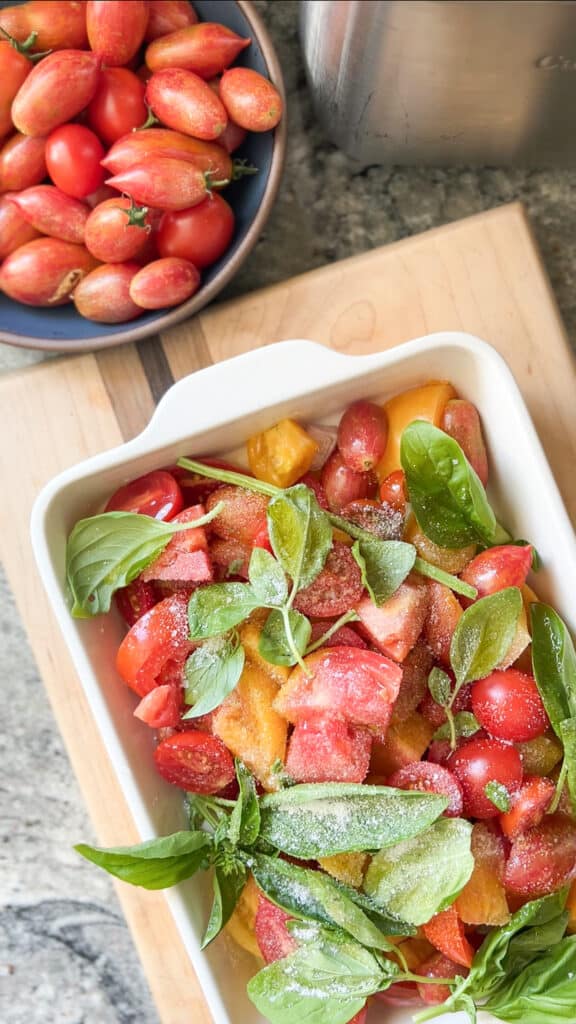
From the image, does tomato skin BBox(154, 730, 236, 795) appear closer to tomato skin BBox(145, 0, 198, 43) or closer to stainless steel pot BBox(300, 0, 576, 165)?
stainless steel pot BBox(300, 0, 576, 165)

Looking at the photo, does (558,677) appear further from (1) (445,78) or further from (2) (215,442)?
(1) (445,78)

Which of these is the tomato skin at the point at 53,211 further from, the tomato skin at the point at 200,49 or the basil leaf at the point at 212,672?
the basil leaf at the point at 212,672

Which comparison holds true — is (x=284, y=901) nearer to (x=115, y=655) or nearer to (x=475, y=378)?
(x=115, y=655)

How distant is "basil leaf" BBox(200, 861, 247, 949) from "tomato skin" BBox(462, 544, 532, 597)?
0.34 metres

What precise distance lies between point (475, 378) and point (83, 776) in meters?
0.60

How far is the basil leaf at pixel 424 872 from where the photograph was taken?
833 millimetres

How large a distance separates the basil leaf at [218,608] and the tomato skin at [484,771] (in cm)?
24

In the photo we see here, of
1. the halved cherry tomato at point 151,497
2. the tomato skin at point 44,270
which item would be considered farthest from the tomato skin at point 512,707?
the tomato skin at point 44,270

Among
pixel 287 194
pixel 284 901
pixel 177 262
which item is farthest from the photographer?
pixel 287 194

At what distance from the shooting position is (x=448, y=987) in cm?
91

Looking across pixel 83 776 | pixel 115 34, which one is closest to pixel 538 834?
pixel 83 776

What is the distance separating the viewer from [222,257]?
1057 millimetres

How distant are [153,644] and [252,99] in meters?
0.56

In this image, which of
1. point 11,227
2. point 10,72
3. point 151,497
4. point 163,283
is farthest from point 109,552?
point 10,72
